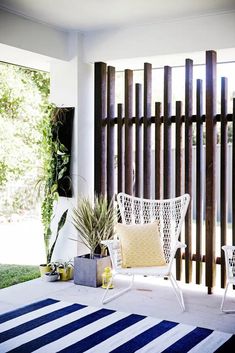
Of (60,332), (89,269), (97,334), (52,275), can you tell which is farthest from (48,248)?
(97,334)

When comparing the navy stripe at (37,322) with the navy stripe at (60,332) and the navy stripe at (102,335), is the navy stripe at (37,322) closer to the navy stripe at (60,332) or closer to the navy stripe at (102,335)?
the navy stripe at (60,332)

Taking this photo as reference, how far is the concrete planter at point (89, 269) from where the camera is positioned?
512 centimetres

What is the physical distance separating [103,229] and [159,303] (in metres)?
1.05

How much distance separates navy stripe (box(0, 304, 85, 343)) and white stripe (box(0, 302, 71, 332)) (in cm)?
5

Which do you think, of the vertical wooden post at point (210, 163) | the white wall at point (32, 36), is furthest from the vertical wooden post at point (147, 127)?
the white wall at point (32, 36)

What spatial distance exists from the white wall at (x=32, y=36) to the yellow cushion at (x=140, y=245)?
2062 millimetres

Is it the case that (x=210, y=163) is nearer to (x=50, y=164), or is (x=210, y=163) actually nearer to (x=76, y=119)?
(x=76, y=119)

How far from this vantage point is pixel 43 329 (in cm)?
379

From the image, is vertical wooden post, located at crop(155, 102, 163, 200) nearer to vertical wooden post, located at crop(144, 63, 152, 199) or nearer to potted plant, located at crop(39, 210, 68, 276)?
vertical wooden post, located at crop(144, 63, 152, 199)

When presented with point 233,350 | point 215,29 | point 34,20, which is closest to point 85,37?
point 34,20

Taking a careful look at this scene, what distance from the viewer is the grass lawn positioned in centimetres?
557

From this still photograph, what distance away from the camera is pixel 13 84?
20.3ft

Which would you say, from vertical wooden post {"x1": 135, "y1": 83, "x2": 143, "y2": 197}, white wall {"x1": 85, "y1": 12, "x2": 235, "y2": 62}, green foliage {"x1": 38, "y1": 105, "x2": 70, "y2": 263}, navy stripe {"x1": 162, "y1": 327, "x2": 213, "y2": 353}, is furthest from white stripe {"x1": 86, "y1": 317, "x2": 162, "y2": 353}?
white wall {"x1": 85, "y1": 12, "x2": 235, "y2": 62}

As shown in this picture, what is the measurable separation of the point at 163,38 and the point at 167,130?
3.16 feet
